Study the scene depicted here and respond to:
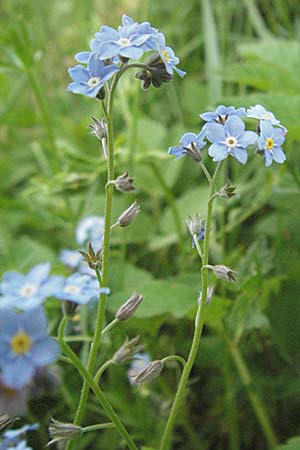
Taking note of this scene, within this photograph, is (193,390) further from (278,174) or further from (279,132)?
(279,132)

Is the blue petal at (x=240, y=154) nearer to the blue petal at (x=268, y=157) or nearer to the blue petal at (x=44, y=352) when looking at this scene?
the blue petal at (x=268, y=157)

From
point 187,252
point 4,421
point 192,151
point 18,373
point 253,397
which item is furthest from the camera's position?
point 187,252

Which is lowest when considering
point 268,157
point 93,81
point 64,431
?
point 64,431

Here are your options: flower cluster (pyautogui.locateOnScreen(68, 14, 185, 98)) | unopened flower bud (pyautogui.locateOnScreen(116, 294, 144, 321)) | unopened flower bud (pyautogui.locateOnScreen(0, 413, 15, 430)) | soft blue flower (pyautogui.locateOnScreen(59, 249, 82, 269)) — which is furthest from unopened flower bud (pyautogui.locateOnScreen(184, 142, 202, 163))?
soft blue flower (pyautogui.locateOnScreen(59, 249, 82, 269))

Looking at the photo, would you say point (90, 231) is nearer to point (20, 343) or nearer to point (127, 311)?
point (127, 311)

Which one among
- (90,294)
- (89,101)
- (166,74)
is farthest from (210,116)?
(89,101)

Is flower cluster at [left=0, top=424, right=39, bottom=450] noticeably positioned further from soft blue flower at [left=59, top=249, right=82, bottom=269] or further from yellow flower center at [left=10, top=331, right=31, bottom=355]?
soft blue flower at [left=59, top=249, right=82, bottom=269]

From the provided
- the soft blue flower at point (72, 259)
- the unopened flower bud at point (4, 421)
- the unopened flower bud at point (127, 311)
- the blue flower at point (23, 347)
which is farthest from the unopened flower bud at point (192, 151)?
the soft blue flower at point (72, 259)

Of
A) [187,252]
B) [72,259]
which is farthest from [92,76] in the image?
[187,252]
